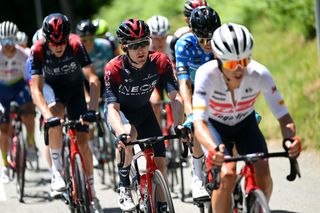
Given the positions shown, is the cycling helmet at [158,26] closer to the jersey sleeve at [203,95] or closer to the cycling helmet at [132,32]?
the cycling helmet at [132,32]

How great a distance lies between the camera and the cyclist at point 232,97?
6.59 m

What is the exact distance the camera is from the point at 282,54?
61.1ft

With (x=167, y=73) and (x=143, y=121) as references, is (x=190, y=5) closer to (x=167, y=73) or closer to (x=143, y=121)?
(x=167, y=73)

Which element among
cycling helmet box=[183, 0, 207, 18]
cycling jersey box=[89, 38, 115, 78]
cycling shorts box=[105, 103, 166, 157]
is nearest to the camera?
cycling shorts box=[105, 103, 166, 157]

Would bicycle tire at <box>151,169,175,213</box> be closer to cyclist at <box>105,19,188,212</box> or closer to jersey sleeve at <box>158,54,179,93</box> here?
cyclist at <box>105,19,188,212</box>

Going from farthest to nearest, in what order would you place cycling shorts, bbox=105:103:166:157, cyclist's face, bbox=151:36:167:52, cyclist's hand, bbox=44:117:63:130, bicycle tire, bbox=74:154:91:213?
cyclist's face, bbox=151:36:167:52 → bicycle tire, bbox=74:154:91:213 → cyclist's hand, bbox=44:117:63:130 → cycling shorts, bbox=105:103:166:157

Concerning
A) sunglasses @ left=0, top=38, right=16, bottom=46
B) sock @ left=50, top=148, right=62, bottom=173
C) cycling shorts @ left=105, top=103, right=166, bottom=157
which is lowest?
sock @ left=50, top=148, right=62, bottom=173

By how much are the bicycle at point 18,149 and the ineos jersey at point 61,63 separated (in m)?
2.02

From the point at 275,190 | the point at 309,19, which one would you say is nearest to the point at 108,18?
the point at 309,19

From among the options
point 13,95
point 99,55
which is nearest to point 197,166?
point 13,95

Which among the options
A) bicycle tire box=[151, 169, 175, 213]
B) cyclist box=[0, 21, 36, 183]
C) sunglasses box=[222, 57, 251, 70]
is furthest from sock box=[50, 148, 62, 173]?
sunglasses box=[222, 57, 251, 70]

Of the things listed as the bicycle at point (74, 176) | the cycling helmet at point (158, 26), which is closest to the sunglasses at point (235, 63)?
the bicycle at point (74, 176)

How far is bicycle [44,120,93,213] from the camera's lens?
8.99 meters

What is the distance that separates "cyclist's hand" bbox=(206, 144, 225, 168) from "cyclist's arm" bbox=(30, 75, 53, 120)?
3.07 metres
